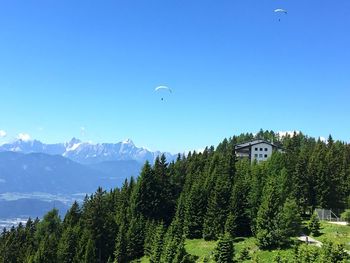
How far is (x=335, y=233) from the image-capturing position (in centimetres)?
7094

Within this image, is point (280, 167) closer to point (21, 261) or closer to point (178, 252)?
point (178, 252)

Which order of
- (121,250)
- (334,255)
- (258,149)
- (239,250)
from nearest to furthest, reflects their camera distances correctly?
(334,255) → (239,250) → (121,250) → (258,149)

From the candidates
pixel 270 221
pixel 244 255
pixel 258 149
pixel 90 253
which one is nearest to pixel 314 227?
pixel 270 221

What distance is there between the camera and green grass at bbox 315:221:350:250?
65.1 m

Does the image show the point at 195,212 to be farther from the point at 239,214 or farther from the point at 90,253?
the point at 90,253

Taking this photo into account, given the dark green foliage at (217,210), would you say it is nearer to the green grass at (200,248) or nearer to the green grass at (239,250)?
the green grass at (200,248)

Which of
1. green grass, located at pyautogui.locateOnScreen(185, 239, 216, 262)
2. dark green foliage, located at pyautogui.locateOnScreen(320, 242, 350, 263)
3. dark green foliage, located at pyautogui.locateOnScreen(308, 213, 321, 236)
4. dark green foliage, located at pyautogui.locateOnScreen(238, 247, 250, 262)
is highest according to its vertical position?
dark green foliage, located at pyautogui.locateOnScreen(308, 213, 321, 236)

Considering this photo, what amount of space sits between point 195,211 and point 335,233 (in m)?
27.2

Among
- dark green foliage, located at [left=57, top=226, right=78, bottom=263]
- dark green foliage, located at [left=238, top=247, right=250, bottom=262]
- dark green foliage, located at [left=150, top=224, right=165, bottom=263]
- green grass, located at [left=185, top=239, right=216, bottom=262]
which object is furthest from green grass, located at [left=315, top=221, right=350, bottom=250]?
dark green foliage, located at [left=57, top=226, right=78, bottom=263]

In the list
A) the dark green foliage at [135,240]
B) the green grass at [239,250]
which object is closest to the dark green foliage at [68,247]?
the dark green foliage at [135,240]

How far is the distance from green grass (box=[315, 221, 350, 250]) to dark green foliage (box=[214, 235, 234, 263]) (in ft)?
44.9

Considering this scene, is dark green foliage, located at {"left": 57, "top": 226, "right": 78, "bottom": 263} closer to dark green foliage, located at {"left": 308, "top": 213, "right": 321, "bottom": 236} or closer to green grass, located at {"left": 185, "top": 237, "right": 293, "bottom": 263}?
green grass, located at {"left": 185, "top": 237, "right": 293, "bottom": 263}

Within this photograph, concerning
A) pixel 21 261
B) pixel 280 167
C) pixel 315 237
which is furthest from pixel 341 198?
pixel 21 261

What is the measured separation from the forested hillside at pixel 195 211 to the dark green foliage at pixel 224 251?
42 cm
